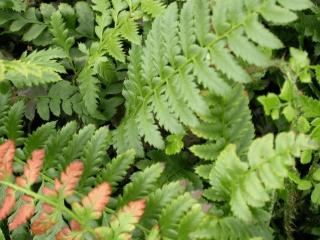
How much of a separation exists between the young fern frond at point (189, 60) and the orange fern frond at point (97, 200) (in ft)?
1.02

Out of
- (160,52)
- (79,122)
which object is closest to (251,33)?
(160,52)

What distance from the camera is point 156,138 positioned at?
1.79m

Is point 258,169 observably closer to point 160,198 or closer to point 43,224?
point 160,198

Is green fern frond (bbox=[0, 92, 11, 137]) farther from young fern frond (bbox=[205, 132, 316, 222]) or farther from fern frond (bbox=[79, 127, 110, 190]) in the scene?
young fern frond (bbox=[205, 132, 316, 222])

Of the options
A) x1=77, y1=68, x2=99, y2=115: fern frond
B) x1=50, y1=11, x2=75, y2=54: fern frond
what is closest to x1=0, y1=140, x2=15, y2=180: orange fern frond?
x1=77, y1=68, x2=99, y2=115: fern frond

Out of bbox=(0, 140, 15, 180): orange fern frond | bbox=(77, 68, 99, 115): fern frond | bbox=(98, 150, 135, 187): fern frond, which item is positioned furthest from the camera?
bbox=(77, 68, 99, 115): fern frond

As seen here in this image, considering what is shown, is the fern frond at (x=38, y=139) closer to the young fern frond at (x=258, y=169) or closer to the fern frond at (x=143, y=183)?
the fern frond at (x=143, y=183)

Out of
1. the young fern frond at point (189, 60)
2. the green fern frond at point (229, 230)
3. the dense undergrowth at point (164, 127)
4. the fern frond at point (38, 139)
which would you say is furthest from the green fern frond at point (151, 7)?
the green fern frond at point (229, 230)

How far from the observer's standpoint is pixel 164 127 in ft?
5.73

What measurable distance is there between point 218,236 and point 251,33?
0.62 m

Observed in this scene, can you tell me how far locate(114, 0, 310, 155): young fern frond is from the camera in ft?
5.16

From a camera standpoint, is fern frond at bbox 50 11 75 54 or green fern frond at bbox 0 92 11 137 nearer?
green fern frond at bbox 0 92 11 137

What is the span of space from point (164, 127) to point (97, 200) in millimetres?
363

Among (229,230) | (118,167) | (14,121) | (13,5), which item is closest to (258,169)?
(229,230)
